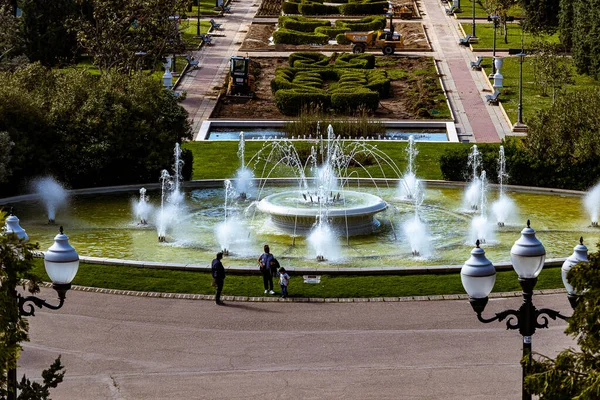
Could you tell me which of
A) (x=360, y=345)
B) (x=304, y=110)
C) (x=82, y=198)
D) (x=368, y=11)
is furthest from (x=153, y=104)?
(x=368, y=11)

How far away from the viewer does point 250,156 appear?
47250mm

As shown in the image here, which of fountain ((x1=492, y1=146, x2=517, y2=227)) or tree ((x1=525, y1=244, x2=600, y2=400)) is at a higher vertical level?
tree ((x1=525, y1=244, x2=600, y2=400))

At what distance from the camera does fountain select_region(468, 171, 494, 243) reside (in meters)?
34.0

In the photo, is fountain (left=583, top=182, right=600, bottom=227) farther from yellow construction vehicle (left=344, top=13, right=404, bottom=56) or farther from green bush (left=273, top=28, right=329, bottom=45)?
green bush (left=273, top=28, right=329, bottom=45)

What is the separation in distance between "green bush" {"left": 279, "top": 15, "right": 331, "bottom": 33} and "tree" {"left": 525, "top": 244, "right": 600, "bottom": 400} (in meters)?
63.2

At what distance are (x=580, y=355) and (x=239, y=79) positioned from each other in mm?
46876

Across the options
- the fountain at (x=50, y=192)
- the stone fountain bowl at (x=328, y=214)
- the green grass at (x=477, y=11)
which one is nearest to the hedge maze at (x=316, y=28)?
the green grass at (x=477, y=11)

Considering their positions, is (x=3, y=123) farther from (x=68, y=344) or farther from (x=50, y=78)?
(x=68, y=344)

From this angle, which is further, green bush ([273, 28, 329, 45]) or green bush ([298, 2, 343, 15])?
green bush ([298, 2, 343, 15])

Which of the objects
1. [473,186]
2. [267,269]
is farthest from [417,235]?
[267,269]

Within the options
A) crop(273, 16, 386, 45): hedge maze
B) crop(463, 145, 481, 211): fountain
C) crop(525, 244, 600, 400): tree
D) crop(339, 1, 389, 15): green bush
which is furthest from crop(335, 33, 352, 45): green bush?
crop(525, 244, 600, 400): tree

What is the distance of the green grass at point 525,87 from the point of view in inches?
2258

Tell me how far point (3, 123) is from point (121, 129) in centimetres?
369

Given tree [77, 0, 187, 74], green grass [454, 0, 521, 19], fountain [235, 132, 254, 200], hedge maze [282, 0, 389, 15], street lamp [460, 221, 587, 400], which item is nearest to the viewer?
street lamp [460, 221, 587, 400]
